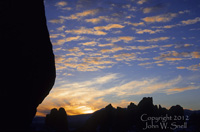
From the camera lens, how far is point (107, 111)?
96.1m

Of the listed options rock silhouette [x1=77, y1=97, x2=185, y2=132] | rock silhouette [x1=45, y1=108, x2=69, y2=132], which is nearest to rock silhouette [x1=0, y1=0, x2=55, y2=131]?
rock silhouette [x1=45, y1=108, x2=69, y2=132]

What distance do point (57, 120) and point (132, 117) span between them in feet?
133

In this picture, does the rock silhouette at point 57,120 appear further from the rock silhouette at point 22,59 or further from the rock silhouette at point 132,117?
the rock silhouette at point 22,59

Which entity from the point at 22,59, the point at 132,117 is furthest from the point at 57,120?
the point at 22,59

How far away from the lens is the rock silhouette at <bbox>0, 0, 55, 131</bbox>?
27.3 feet

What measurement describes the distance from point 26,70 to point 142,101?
84.5 metres

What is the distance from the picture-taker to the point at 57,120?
8656 cm

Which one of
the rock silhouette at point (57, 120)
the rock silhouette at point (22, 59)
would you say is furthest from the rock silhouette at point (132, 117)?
the rock silhouette at point (22, 59)

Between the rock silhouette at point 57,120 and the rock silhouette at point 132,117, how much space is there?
1448cm

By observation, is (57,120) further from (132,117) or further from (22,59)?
(22,59)

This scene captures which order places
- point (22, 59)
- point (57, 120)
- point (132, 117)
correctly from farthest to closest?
point (132, 117), point (57, 120), point (22, 59)

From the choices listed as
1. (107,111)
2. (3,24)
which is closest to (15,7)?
(3,24)

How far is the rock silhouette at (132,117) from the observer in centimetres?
8431

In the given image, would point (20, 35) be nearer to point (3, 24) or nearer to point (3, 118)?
point (3, 24)
